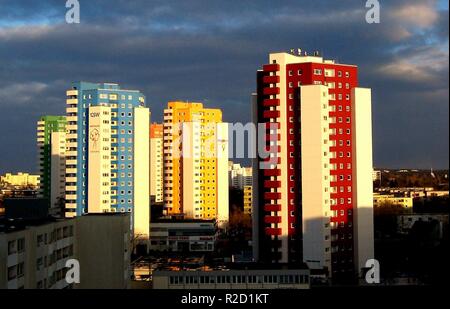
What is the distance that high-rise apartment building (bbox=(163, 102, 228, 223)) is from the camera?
168 ft

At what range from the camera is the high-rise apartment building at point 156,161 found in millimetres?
61344

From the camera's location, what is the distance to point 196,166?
51.1 meters

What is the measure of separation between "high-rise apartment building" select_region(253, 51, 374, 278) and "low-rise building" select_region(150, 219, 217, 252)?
16723 mm

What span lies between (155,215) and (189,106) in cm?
1127

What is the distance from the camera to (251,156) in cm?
2923

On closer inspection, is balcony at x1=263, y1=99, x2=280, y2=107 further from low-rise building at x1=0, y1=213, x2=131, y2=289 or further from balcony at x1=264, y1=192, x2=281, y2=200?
low-rise building at x1=0, y1=213, x2=131, y2=289

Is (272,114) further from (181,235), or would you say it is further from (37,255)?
(181,235)

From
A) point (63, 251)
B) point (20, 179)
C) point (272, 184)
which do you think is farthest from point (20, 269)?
point (20, 179)

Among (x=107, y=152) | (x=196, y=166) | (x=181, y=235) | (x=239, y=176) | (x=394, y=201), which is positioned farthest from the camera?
(x=239, y=176)

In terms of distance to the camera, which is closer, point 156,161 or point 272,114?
point 272,114

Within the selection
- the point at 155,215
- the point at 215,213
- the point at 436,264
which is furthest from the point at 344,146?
the point at 155,215

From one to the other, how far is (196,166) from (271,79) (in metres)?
24.0

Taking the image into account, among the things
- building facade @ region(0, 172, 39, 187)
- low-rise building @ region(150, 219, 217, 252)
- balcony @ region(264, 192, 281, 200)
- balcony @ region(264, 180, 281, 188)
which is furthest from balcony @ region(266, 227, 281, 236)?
building facade @ region(0, 172, 39, 187)
